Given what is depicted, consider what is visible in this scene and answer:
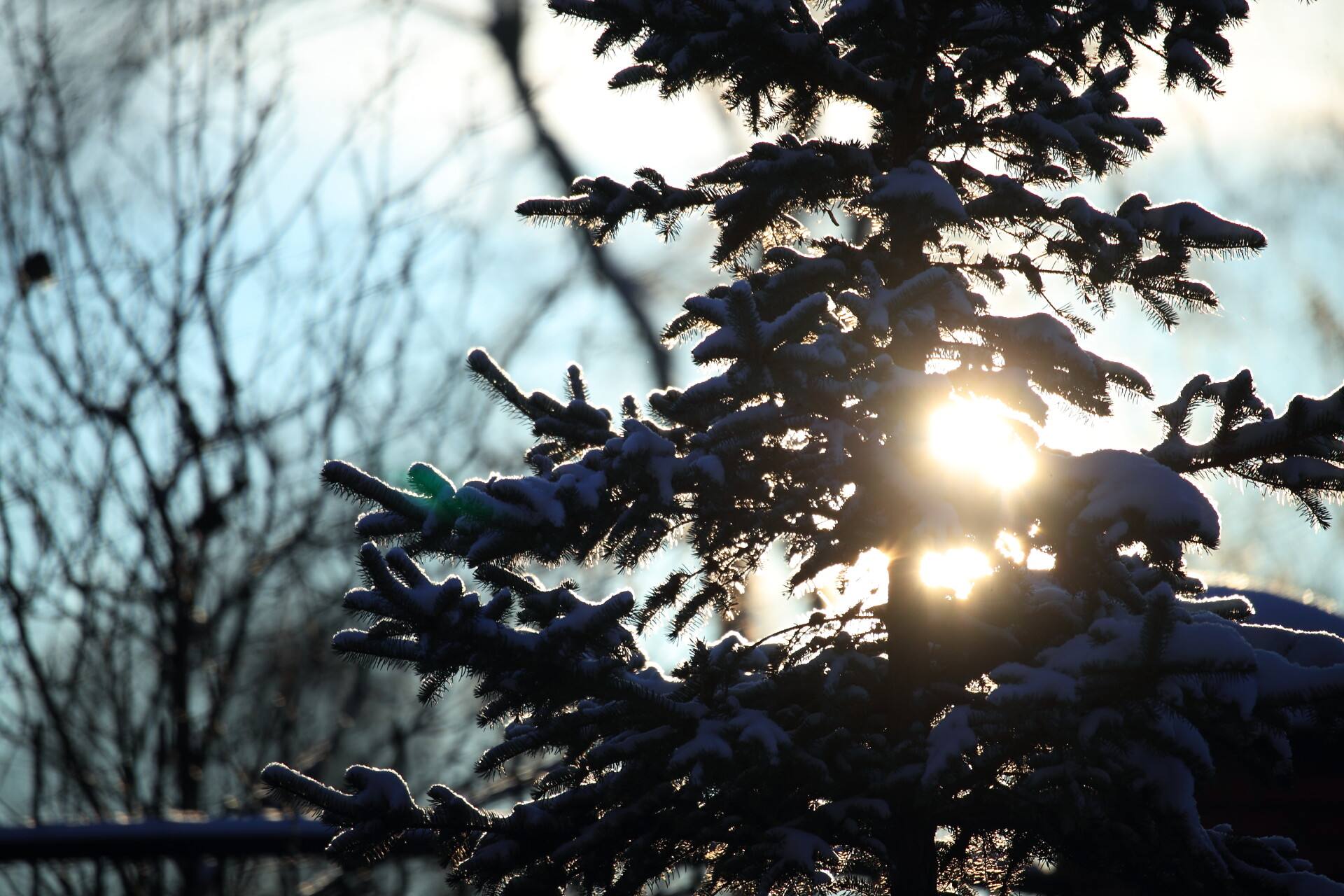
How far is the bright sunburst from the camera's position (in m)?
2.89

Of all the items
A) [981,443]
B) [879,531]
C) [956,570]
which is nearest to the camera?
[981,443]

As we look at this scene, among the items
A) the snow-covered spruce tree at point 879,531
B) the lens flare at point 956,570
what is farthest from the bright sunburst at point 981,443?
the lens flare at point 956,570

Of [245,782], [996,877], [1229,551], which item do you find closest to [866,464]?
[996,877]

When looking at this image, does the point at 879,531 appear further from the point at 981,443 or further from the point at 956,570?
the point at 981,443

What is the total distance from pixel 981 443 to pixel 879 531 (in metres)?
0.61

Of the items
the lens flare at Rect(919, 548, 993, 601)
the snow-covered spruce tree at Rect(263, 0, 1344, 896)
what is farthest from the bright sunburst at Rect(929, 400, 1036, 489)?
the lens flare at Rect(919, 548, 993, 601)

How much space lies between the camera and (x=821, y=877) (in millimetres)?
2941

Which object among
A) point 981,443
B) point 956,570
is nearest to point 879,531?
point 956,570

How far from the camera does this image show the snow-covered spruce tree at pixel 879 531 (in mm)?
2652

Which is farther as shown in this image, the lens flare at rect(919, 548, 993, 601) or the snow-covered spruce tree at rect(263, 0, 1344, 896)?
the lens flare at rect(919, 548, 993, 601)

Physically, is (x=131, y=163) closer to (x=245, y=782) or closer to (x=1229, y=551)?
(x=245, y=782)

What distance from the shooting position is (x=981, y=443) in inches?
119

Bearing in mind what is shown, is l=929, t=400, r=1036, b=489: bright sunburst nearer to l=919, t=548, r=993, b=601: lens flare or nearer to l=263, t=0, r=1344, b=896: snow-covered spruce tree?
l=263, t=0, r=1344, b=896: snow-covered spruce tree

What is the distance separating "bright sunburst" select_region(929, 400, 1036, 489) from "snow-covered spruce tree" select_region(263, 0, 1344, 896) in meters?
0.05
